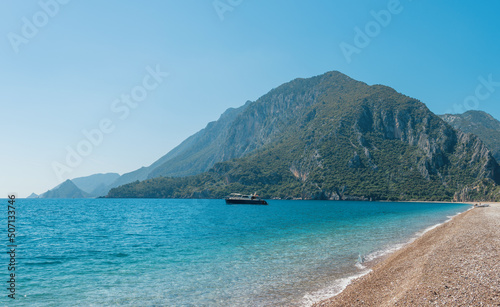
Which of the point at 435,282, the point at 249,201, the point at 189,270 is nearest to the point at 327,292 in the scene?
the point at 435,282

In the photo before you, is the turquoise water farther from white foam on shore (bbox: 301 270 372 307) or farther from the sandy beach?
the sandy beach

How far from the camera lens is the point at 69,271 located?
21.3 m

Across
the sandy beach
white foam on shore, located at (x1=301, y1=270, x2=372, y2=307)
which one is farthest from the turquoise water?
the sandy beach

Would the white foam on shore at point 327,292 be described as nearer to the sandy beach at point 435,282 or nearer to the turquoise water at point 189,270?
the turquoise water at point 189,270

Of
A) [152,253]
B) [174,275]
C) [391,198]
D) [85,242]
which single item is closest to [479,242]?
[174,275]

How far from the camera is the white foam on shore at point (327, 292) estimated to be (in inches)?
566

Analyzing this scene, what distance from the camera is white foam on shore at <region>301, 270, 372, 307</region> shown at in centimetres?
1439

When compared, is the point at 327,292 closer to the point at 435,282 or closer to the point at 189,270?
the point at 435,282

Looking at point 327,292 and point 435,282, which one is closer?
point 435,282

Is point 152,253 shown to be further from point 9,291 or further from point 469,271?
point 469,271

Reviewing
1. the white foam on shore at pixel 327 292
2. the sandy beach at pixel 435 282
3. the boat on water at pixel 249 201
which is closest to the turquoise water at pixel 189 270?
the white foam on shore at pixel 327 292

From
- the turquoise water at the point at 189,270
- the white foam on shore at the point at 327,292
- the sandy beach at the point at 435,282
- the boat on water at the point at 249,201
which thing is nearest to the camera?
the sandy beach at the point at 435,282

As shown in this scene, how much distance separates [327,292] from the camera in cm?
1558

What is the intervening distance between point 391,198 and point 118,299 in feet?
666
